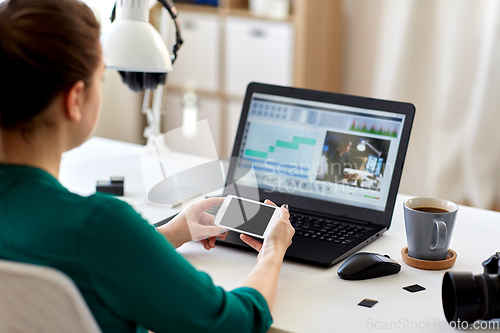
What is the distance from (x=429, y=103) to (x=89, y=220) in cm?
257

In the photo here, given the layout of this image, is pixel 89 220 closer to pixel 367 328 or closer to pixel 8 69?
pixel 8 69

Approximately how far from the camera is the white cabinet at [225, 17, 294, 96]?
2.89m

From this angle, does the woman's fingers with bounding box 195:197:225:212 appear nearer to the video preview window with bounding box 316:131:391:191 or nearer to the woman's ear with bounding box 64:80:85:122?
the video preview window with bounding box 316:131:391:191

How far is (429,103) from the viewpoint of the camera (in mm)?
2910

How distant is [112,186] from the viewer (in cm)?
143

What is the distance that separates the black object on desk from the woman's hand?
0.41m

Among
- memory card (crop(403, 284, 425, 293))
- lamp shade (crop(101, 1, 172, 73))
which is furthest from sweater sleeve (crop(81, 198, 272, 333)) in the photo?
lamp shade (crop(101, 1, 172, 73))

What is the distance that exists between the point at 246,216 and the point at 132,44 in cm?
53

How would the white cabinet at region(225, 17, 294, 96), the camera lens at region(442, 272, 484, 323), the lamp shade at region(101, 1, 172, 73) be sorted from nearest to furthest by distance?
the camera lens at region(442, 272, 484, 323), the lamp shade at region(101, 1, 172, 73), the white cabinet at region(225, 17, 294, 96)

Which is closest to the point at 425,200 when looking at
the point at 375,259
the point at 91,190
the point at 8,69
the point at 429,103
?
the point at 375,259

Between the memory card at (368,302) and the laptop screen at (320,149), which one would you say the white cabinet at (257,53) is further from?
the memory card at (368,302)

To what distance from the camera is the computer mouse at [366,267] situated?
3.09 feet

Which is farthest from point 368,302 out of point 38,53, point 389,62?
point 389,62

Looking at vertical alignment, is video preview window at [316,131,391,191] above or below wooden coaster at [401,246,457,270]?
above
